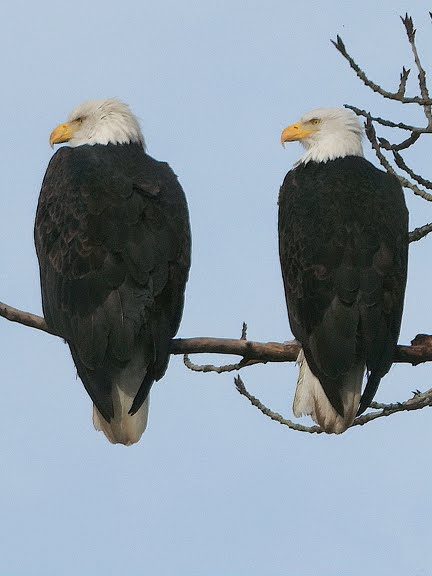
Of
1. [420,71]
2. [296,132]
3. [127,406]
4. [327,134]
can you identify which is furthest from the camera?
[296,132]

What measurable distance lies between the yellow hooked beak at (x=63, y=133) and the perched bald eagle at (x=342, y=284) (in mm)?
1830

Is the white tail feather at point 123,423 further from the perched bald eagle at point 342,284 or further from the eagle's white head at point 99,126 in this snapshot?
the eagle's white head at point 99,126

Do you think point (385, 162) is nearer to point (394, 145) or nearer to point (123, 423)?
point (394, 145)

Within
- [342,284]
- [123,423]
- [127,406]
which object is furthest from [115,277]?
[342,284]

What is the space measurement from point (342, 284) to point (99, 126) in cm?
246

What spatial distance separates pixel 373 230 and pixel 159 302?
1361 mm

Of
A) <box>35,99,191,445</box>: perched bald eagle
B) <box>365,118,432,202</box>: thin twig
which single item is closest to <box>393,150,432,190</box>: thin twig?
<box>365,118,432,202</box>: thin twig

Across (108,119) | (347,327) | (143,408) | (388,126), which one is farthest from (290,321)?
(108,119)

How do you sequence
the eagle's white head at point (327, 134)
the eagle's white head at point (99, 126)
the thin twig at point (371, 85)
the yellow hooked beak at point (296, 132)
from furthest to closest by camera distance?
the yellow hooked beak at point (296, 132) → the eagle's white head at point (99, 126) → the eagle's white head at point (327, 134) → the thin twig at point (371, 85)

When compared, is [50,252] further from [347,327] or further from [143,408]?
[347,327]

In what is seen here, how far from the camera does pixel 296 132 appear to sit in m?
9.58

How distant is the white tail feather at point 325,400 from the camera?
780 centimetres

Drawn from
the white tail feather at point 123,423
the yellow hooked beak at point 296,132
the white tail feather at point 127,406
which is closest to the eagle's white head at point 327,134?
→ the yellow hooked beak at point 296,132

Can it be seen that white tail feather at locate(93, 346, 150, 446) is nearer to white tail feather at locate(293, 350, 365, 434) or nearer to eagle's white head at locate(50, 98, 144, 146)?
white tail feather at locate(293, 350, 365, 434)
